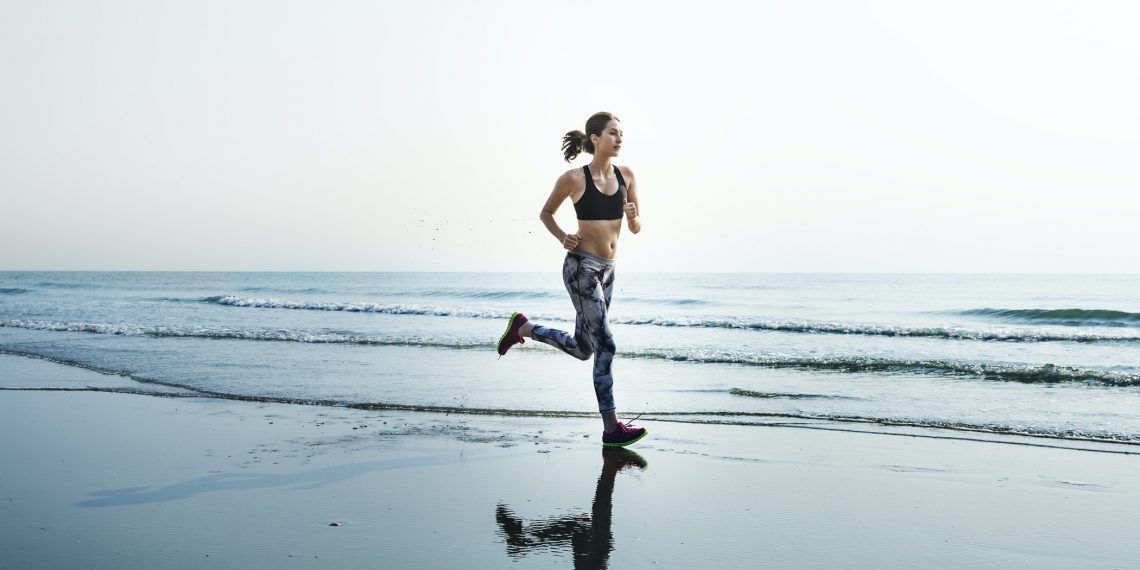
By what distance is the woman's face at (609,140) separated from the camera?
5281 millimetres

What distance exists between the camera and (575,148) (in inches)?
214

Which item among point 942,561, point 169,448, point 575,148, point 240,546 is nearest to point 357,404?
point 169,448

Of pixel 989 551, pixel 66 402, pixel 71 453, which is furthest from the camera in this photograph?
pixel 66 402

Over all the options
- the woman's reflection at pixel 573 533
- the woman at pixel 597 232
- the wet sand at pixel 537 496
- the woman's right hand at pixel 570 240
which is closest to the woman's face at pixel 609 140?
the woman at pixel 597 232

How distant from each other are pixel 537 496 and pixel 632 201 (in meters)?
2.29

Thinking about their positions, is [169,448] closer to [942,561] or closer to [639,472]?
[639,472]

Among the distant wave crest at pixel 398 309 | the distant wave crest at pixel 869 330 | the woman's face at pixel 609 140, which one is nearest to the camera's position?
the woman's face at pixel 609 140

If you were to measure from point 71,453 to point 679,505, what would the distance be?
3.71 m

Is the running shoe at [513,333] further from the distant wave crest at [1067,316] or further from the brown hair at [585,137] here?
the distant wave crest at [1067,316]

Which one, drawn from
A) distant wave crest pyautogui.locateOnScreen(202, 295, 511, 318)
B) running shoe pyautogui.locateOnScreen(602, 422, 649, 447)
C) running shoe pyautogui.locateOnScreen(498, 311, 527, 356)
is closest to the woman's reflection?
running shoe pyautogui.locateOnScreen(602, 422, 649, 447)

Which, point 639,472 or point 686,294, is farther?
point 686,294

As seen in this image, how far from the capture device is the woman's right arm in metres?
5.30

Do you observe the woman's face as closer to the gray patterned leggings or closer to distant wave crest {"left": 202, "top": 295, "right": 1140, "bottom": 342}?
the gray patterned leggings

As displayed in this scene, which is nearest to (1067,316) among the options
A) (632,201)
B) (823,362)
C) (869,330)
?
(869,330)
